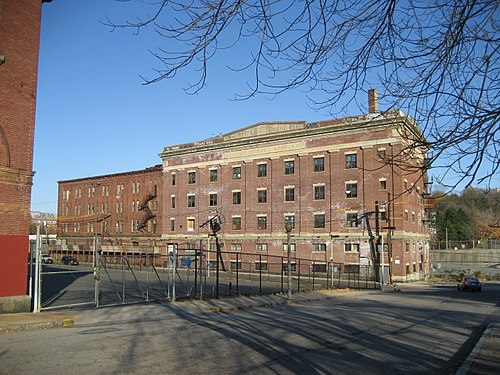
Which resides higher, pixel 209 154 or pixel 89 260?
pixel 209 154

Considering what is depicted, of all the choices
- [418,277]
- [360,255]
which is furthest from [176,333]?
[418,277]

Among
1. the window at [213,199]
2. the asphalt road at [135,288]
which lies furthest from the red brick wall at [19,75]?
the window at [213,199]

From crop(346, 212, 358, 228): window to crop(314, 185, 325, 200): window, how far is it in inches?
147

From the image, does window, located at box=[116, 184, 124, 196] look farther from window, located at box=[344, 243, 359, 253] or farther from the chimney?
the chimney

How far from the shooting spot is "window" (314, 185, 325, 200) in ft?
176

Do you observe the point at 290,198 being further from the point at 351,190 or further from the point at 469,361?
the point at 469,361

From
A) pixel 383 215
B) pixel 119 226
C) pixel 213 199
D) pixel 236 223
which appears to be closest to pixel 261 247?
pixel 236 223

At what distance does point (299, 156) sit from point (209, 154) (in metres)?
14.0

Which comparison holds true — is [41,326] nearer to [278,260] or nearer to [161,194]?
[278,260]

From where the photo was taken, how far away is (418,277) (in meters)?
55.8

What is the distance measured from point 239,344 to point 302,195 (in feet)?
145

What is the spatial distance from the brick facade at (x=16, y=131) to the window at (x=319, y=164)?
39.3 metres

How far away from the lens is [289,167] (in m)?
56.7

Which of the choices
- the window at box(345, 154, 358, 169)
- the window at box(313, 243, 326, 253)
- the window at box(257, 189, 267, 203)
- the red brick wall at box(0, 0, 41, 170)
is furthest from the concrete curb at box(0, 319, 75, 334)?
the window at box(257, 189, 267, 203)
